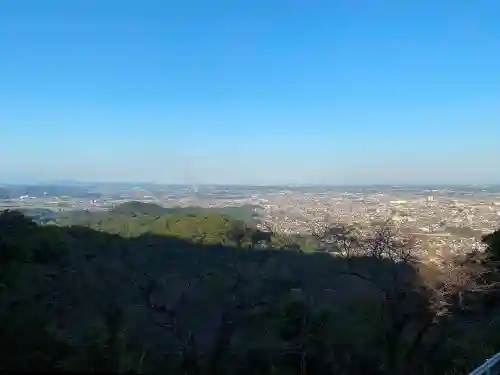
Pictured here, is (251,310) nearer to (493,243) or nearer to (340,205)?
(493,243)

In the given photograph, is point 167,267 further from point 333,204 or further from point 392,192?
point 392,192

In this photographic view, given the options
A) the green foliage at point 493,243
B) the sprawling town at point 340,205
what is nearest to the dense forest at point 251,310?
the green foliage at point 493,243

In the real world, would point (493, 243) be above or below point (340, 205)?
below

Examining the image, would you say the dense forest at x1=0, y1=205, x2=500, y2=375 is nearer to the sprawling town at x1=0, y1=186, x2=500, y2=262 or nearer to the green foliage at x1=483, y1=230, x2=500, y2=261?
the green foliage at x1=483, y1=230, x2=500, y2=261

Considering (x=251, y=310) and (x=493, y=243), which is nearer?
(x=251, y=310)

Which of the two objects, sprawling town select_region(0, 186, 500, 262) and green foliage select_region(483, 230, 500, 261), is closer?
green foliage select_region(483, 230, 500, 261)

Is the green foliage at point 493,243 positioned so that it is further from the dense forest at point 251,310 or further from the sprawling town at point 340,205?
the sprawling town at point 340,205

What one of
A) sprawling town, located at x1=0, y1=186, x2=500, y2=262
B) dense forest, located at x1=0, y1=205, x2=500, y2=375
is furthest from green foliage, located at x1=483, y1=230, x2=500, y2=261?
sprawling town, located at x1=0, y1=186, x2=500, y2=262

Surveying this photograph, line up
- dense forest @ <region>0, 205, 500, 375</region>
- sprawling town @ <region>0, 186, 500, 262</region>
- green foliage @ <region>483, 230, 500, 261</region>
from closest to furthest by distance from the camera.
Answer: dense forest @ <region>0, 205, 500, 375</region> → green foliage @ <region>483, 230, 500, 261</region> → sprawling town @ <region>0, 186, 500, 262</region>

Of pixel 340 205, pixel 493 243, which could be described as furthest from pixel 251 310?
pixel 340 205
